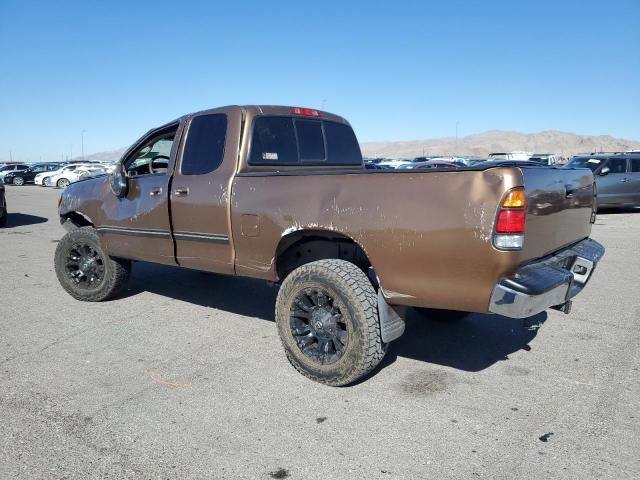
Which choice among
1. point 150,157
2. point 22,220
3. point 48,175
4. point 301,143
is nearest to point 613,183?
point 301,143

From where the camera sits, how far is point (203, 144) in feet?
15.1

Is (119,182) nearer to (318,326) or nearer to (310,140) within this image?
(310,140)

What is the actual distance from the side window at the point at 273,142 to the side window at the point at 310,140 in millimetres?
91

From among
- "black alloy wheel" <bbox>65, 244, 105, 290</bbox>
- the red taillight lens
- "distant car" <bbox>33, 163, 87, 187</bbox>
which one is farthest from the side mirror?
"distant car" <bbox>33, 163, 87, 187</bbox>

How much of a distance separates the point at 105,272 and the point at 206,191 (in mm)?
2046

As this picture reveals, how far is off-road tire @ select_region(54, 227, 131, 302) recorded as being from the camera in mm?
5617

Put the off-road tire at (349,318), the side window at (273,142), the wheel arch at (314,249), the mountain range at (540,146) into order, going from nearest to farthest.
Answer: the off-road tire at (349,318), the wheel arch at (314,249), the side window at (273,142), the mountain range at (540,146)

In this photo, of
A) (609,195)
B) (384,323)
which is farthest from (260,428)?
(609,195)

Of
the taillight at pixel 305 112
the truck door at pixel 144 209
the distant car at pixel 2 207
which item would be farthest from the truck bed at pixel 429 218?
the distant car at pixel 2 207

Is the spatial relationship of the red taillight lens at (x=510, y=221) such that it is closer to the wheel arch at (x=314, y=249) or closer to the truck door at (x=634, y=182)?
the wheel arch at (x=314, y=249)

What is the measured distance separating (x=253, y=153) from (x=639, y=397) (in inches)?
132

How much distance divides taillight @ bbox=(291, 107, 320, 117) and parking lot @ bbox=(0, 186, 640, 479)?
2056 millimetres

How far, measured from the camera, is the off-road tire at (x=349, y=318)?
346 cm

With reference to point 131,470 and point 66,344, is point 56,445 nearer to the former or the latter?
point 131,470
